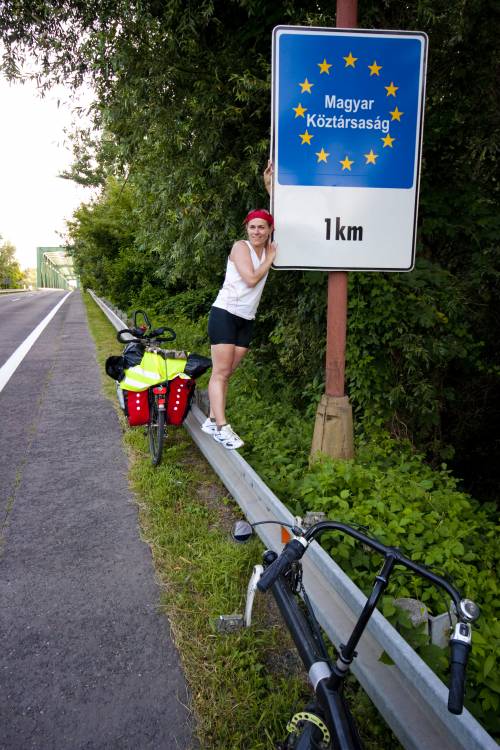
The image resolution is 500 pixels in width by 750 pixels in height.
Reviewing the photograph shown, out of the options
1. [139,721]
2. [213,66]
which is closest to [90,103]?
[213,66]

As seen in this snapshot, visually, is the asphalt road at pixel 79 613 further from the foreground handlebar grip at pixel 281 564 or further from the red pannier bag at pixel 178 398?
the foreground handlebar grip at pixel 281 564

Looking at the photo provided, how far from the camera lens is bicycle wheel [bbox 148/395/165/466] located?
15.0ft

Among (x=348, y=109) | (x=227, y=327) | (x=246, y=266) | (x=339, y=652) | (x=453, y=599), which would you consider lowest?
(x=339, y=652)

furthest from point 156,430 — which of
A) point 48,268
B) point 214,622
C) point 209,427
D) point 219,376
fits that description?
point 48,268

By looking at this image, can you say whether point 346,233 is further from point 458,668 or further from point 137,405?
point 458,668

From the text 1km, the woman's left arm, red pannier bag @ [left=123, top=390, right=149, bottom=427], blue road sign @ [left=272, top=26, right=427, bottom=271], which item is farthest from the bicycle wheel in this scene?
the text 1km

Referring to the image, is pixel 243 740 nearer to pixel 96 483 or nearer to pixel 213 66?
pixel 96 483

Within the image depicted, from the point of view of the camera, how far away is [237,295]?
4066 mm

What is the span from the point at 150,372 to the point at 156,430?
620mm

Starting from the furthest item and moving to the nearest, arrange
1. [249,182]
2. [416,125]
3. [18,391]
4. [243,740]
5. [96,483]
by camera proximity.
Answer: [18,391] < [249,182] < [96,483] < [416,125] < [243,740]

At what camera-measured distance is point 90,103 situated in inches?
223

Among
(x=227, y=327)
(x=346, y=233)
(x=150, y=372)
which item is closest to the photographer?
(x=346, y=233)

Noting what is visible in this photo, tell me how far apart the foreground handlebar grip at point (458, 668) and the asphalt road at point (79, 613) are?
50.8 inches

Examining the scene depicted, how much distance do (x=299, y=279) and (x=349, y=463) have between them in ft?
7.77
